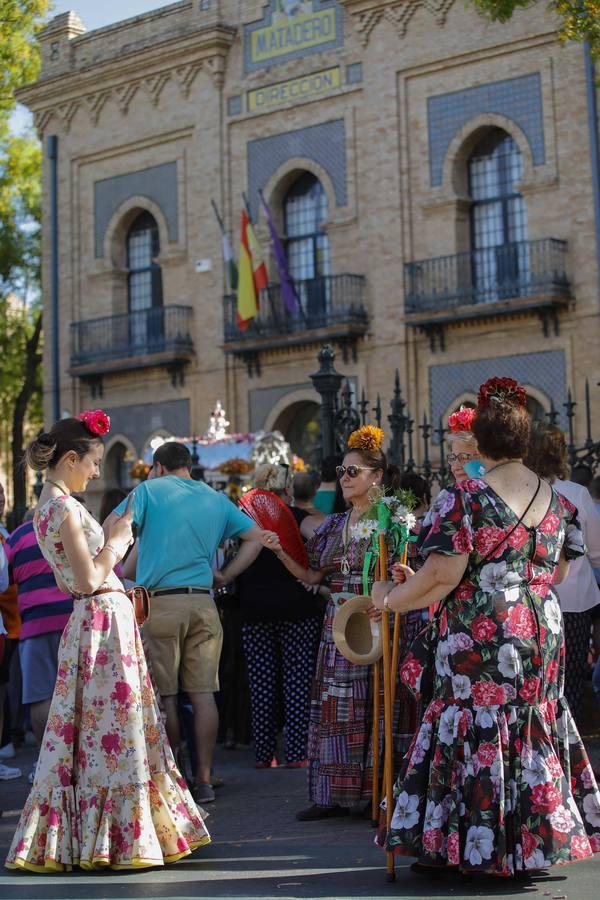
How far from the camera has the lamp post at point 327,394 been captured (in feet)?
42.6

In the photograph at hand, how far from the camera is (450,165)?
80.0ft

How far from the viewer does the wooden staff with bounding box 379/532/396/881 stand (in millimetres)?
5773

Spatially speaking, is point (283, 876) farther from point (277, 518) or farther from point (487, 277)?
point (487, 277)

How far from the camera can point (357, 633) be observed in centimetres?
691

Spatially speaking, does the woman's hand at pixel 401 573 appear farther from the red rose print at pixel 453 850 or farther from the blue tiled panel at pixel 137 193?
the blue tiled panel at pixel 137 193

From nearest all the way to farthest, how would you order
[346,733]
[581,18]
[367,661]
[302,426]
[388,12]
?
[367,661] < [346,733] < [581,18] < [388,12] < [302,426]

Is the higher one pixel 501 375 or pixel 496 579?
pixel 501 375

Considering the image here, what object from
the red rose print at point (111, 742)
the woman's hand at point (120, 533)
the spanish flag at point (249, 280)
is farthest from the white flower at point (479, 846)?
the spanish flag at point (249, 280)

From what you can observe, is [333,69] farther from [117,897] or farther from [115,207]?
[117,897]

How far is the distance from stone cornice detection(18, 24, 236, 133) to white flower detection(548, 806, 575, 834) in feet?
78.7

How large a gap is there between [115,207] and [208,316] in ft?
12.7

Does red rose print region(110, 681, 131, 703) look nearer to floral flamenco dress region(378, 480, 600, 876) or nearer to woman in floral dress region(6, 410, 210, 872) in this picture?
woman in floral dress region(6, 410, 210, 872)

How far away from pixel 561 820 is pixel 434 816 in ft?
1.57

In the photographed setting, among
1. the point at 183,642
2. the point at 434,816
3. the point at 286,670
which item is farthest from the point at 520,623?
the point at 286,670
